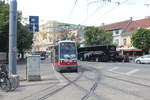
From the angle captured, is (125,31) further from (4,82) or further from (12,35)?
→ (4,82)

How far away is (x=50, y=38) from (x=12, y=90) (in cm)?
9247

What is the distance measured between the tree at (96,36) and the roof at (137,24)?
7234mm

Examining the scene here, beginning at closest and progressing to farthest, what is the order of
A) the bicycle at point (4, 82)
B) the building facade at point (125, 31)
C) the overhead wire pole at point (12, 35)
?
the bicycle at point (4, 82) < the overhead wire pole at point (12, 35) < the building facade at point (125, 31)

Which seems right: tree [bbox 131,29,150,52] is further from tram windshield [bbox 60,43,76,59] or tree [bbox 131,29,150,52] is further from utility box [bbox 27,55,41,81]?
utility box [bbox 27,55,41,81]

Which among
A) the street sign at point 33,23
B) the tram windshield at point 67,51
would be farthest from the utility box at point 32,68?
the tram windshield at point 67,51

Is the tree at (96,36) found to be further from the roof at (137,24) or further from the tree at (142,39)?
the tree at (142,39)

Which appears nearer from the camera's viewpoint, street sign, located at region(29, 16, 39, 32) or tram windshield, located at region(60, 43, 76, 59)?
street sign, located at region(29, 16, 39, 32)

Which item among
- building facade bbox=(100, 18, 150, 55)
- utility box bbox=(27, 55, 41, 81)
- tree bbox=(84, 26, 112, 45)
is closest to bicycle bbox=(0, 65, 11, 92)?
utility box bbox=(27, 55, 41, 81)

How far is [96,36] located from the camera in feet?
200

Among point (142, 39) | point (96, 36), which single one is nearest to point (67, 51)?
point (142, 39)

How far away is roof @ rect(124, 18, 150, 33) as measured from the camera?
202ft

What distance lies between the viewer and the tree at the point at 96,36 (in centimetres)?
6047

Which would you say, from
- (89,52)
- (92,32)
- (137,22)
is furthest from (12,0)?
(137,22)

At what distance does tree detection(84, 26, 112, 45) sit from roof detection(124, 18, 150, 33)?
7234mm
